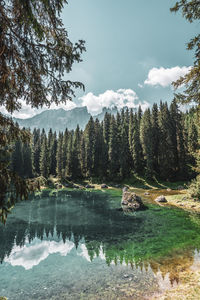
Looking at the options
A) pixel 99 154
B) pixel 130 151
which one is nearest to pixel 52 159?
pixel 99 154

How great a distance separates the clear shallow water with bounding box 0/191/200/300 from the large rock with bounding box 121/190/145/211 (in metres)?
3.04

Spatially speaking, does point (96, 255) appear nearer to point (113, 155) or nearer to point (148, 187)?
point (148, 187)

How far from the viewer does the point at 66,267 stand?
1274 centimetres

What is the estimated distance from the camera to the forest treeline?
52281 mm

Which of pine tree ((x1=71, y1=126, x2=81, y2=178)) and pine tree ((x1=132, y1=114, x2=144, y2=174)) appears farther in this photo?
pine tree ((x1=71, y1=126, x2=81, y2=178))

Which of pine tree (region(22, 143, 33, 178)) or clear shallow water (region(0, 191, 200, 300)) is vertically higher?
pine tree (region(22, 143, 33, 178))

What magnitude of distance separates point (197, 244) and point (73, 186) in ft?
152

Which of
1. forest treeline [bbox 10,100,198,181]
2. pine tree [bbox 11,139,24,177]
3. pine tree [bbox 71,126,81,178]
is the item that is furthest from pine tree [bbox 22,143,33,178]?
pine tree [bbox 71,126,81,178]

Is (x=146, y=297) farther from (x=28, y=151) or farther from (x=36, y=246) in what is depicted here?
(x=28, y=151)

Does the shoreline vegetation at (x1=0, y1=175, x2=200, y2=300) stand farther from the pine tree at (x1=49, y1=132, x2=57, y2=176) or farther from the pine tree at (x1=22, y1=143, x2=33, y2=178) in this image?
the pine tree at (x1=22, y1=143, x2=33, y2=178)

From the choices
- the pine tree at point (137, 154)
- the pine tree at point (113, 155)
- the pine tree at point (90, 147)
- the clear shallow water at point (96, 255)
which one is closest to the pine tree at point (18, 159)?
the pine tree at point (90, 147)

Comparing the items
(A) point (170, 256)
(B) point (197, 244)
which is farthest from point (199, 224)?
(A) point (170, 256)

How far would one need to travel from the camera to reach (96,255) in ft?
46.4

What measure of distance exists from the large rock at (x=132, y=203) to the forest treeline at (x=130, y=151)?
24.3 metres
